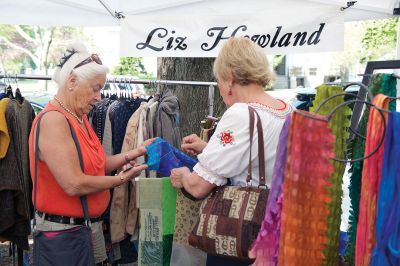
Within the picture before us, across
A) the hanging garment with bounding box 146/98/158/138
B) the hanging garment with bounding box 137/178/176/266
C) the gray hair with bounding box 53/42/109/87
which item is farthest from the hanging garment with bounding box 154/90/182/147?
the hanging garment with bounding box 137/178/176/266

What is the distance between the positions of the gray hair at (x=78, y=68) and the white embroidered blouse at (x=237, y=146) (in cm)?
91

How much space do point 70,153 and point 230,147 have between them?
35.4 inches

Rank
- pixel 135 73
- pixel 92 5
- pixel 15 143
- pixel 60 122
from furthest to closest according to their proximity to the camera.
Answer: pixel 135 73, pixel 92 5, pixel 15 143, pixel 60 122

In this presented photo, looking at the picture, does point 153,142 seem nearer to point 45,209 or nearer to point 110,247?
point 45,209

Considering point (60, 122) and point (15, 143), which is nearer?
point (60, 122)

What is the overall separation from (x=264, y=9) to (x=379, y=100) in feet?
7.48

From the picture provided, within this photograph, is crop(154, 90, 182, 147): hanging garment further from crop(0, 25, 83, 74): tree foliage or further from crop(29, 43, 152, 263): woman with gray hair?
crop(0, 25, 83, 74): tree foliage

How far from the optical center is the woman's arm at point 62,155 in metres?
2.37

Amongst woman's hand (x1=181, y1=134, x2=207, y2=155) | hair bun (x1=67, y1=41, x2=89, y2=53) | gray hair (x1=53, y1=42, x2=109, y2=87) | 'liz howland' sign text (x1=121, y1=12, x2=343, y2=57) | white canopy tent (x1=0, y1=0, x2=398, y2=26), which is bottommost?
woman's hand (x1=181, y1=134, x2=207, y2=155)

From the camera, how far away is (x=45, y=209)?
98.1 inches

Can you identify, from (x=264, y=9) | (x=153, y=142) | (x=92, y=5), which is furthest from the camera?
(x=92, y=5)

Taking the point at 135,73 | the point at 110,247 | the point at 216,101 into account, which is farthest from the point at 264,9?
the point at 135,73

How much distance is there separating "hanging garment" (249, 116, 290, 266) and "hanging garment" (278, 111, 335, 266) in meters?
0.07

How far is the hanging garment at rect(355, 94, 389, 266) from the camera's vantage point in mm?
1362
